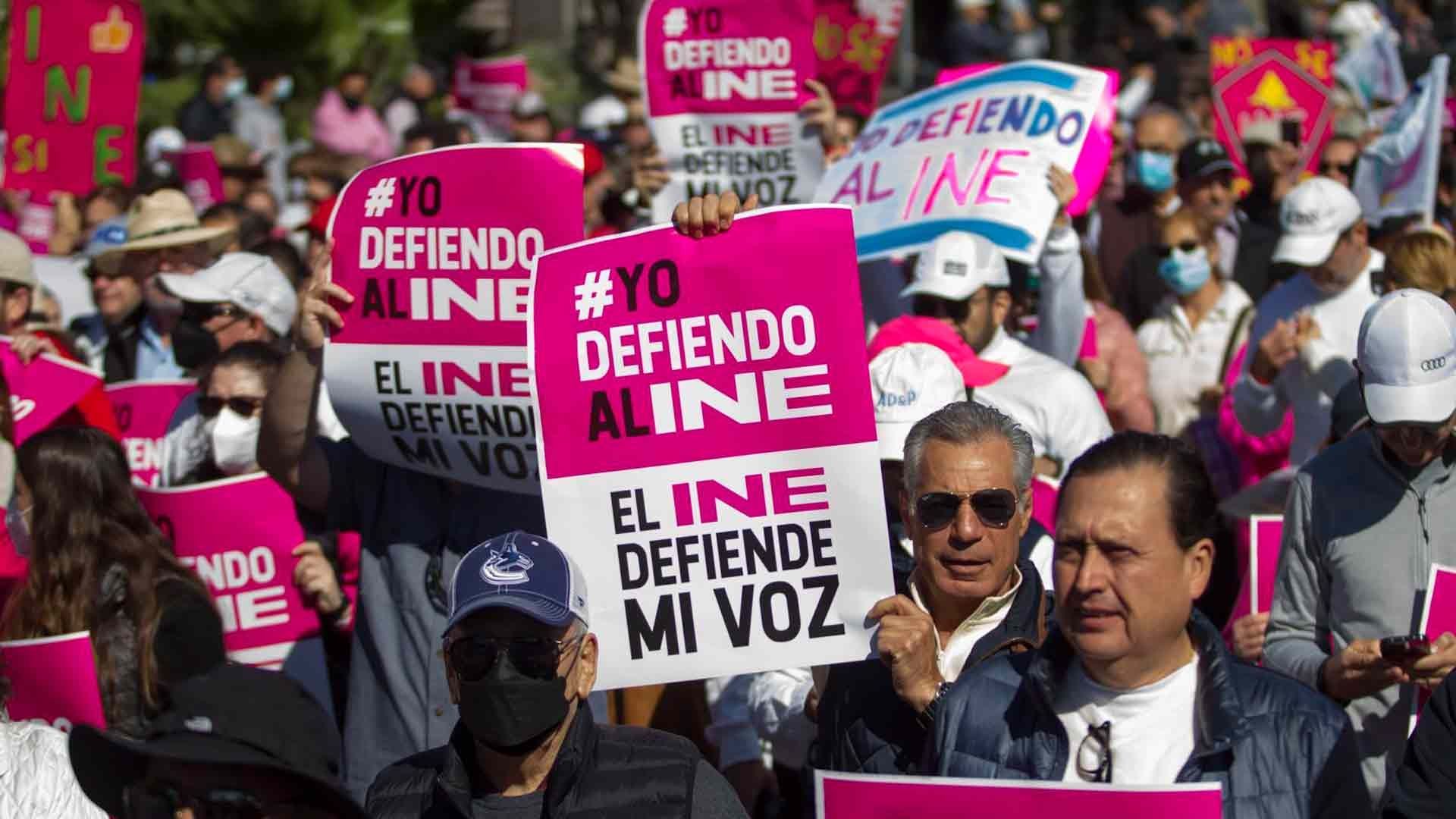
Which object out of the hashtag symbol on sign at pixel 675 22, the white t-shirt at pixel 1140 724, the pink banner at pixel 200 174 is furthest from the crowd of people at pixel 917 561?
the pink banner at pixel 200 174

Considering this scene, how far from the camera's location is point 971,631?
4375mm

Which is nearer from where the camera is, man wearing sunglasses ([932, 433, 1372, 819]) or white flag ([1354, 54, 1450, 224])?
man wearing sunglasses ([932, 433, 1372, 819])

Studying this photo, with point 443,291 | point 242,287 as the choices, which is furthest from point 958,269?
point 242,287

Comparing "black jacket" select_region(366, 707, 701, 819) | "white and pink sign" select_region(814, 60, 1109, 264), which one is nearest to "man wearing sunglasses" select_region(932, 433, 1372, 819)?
"black jacket" select_region(366, 707, 701, 819)

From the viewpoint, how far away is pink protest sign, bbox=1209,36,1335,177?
12.7 metres

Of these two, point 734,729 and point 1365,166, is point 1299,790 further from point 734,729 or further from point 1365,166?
point 1365,166

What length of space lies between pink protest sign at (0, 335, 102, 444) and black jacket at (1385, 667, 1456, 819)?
16.6 feet

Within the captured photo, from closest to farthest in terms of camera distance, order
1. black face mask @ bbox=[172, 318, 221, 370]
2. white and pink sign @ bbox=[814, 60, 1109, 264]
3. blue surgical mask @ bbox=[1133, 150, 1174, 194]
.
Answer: black face mask @ bbox=[172, 318, 221, 370]
white and pink sign @ bbox=[814, 60, 1109, 264]
blue surgical mask @ bbox=[1133, 150, 1174, 194]

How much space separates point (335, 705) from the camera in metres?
6.82

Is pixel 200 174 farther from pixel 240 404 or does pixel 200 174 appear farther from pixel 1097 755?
pixel 1097 755

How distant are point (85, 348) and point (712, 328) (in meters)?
5.88

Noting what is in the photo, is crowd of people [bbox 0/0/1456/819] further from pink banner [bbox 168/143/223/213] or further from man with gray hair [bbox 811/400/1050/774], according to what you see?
pink banner [bbox 168/143/223/213]

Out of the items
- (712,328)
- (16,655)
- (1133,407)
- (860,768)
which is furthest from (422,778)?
(1133,407)

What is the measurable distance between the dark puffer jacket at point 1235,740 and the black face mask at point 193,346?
4474 mm
